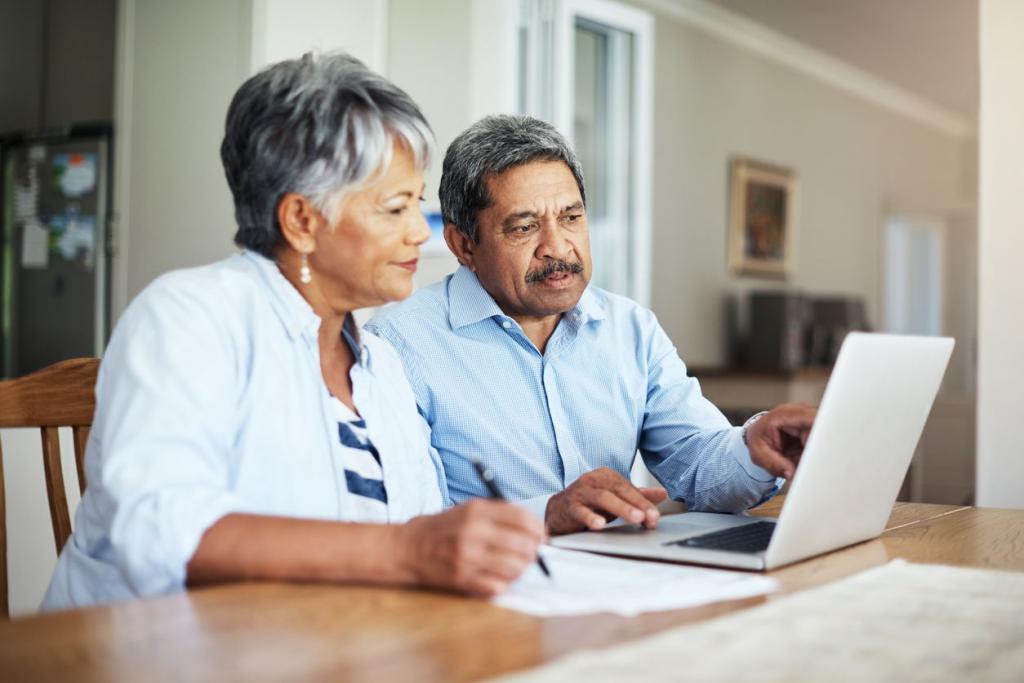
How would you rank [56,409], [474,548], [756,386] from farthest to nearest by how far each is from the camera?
[756,386] < [56,409] < [474,548]

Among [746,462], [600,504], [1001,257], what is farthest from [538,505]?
[1001,257]

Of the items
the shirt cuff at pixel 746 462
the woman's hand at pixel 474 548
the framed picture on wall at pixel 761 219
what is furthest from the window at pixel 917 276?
the woman's hand at pixel 474 548

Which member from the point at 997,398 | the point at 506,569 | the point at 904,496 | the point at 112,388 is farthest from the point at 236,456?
the point at 904,496

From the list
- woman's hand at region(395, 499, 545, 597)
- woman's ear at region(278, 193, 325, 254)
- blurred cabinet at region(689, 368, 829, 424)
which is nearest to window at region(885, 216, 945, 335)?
blurred cabinet at region(689, 368, 829, 424)

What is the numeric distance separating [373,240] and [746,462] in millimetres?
665

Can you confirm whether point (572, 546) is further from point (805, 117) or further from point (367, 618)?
point (805, 117)

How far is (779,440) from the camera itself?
1.54 meters

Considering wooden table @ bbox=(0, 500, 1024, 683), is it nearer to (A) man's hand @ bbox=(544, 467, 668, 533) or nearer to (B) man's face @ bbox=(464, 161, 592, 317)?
(A) man's hand @ bbox=(544, 467, 668, 533)

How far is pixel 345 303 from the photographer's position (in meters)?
1.37

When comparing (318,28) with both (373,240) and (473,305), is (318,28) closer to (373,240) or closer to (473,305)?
(473,305)

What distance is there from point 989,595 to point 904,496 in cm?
566

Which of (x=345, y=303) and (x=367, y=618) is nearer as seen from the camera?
(x=367, y=618)

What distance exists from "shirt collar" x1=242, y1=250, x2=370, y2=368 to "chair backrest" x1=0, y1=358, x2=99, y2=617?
0.33 m

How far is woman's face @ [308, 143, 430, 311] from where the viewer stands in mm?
1316
